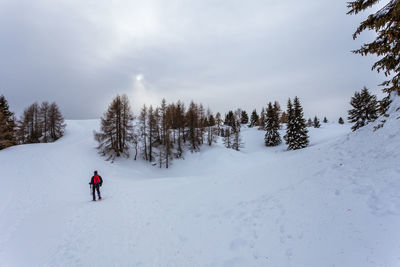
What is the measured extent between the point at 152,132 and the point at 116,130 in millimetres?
6766

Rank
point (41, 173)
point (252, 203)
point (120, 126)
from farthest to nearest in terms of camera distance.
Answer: point (120, 126) → point (41, 173) → point (252, 203)

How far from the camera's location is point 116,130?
2948 centimetres

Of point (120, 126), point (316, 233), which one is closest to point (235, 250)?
point (316, 233)

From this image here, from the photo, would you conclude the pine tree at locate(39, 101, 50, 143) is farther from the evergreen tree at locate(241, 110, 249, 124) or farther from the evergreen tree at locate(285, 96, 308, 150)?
the evergreen tree at locate(241, 110, 249, 124)

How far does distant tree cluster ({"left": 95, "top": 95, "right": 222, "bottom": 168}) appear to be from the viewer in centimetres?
2925

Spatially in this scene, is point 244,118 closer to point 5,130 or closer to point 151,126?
point 151,126

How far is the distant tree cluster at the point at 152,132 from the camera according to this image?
29.2 m

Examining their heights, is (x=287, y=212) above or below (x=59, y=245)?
above

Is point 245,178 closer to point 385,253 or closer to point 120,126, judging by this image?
point 385,253

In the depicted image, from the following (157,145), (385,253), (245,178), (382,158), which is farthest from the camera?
(157,145)

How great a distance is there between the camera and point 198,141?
39.2m

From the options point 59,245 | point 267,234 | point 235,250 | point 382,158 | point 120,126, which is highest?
point 120,126

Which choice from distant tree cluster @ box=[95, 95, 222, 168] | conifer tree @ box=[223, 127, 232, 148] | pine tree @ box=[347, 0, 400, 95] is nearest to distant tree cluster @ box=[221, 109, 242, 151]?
conifer tree @ box=[223, 127, 232, 148]

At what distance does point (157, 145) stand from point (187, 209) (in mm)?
28833
